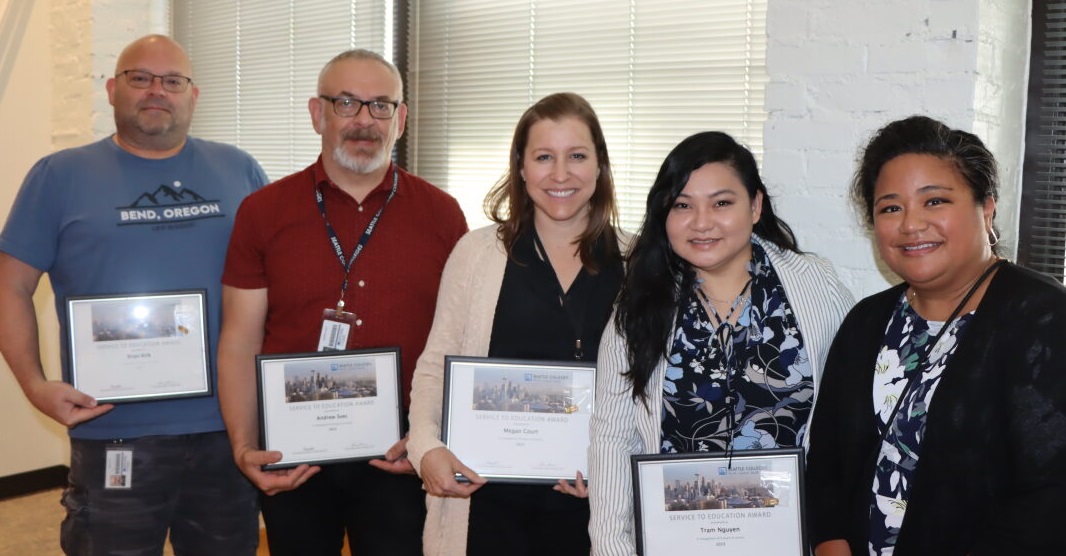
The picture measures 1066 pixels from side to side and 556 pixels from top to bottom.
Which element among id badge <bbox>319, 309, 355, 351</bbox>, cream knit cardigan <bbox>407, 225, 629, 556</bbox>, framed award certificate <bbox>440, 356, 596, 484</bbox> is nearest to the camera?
framed award certificate <bbox>440, 356, 596, 484</bbox>

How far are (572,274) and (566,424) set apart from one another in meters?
0.40

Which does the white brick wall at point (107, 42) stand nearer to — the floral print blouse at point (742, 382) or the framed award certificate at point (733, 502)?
the floral print blouse at point (742, 382)

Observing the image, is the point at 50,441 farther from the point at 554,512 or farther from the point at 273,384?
the point at 554,512

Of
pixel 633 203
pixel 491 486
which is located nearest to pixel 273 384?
pixel 491 486

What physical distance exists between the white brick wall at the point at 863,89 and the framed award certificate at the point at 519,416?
0.86 meters

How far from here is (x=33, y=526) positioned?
4582 mm

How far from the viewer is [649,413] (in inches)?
81.7

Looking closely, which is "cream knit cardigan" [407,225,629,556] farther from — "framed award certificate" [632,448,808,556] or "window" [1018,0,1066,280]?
"window" [1018,0,1066,280]

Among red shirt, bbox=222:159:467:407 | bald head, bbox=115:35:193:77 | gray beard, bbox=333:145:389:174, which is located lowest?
red shirt, bbox=222:159:467:407

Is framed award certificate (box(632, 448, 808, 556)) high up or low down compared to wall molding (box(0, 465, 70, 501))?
up

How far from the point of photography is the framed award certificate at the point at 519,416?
224 centimetres

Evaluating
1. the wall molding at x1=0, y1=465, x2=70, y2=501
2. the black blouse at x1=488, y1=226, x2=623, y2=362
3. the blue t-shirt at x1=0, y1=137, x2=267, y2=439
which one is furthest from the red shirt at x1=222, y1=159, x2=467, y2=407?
the wall molding at x1=0, y1=465, x2=70, y2=501

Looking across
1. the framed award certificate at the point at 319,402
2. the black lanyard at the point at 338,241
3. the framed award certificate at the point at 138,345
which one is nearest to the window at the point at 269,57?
the black lanyard at the point at 338,241

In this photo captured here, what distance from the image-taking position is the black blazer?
1.61m
